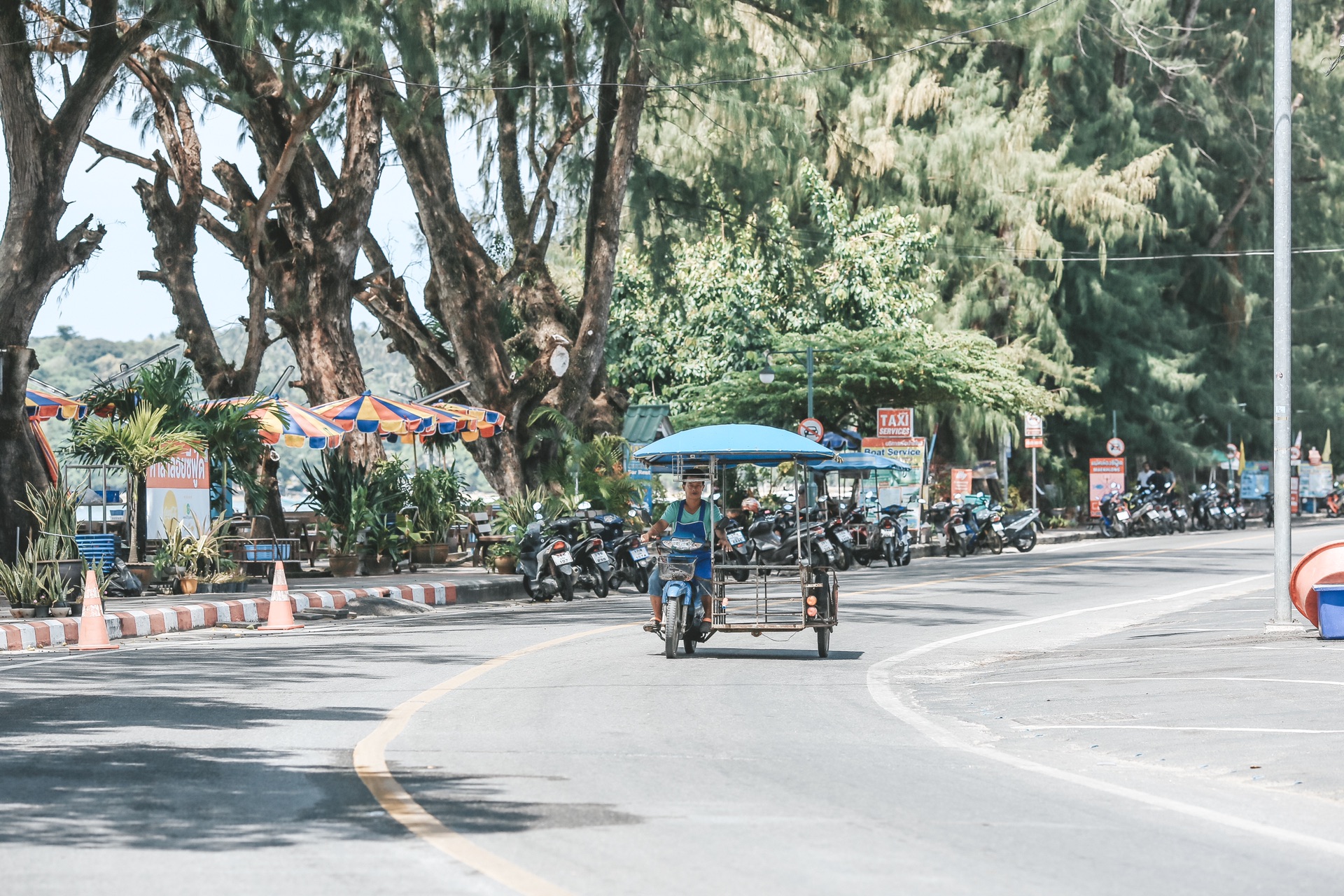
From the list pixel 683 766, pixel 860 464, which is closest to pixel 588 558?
pixel 860 464

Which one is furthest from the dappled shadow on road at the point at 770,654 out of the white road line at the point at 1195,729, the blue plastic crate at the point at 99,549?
the blue plastic crate at the point at 99,549

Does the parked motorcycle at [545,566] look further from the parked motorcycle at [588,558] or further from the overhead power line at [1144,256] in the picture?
the overhead power line at [1144,256]

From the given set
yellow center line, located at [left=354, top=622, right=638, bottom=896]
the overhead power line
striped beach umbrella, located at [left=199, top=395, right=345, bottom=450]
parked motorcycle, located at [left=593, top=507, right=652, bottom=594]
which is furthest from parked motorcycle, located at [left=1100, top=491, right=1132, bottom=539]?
yellow center line, located at [left=354, top=622, right=638, bottom=896]

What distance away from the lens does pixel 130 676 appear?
13.8m

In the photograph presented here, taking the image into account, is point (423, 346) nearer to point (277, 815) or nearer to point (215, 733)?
point (215, 733)

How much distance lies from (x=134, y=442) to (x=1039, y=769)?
16.7m

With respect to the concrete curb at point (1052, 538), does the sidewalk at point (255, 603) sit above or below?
above

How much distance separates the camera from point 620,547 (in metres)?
25.7

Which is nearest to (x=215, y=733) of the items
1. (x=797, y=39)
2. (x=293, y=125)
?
(x=293, y=125)

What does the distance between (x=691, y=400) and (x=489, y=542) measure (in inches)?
564

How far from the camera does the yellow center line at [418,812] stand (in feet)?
20.4

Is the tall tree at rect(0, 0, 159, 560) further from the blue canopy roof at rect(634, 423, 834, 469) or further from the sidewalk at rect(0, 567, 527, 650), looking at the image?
the blue canopy roof at rect(634, 423, 834, 469)

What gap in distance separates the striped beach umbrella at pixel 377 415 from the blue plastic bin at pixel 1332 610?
16.2 metres

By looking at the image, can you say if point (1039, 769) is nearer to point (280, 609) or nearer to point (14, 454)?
point (280, 609)
